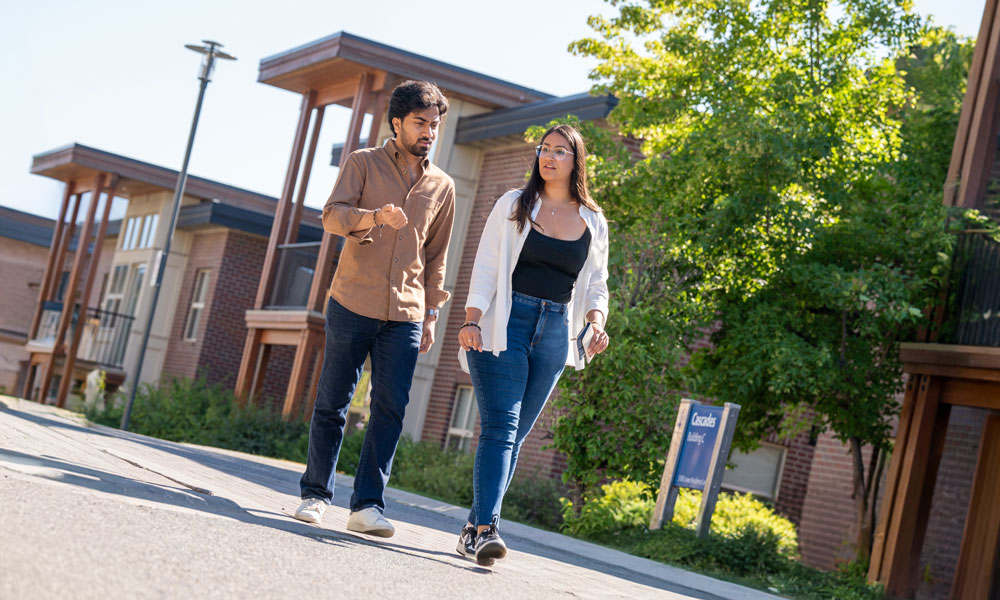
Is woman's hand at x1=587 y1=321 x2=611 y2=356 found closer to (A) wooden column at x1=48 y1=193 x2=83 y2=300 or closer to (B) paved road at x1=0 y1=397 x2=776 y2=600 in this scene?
(B) paved road at x1=0 y1=397 x2=776 y2=600

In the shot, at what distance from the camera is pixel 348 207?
5.44m

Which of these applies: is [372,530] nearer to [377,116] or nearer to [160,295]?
[377,116]

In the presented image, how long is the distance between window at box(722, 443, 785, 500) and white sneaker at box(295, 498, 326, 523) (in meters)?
14.0

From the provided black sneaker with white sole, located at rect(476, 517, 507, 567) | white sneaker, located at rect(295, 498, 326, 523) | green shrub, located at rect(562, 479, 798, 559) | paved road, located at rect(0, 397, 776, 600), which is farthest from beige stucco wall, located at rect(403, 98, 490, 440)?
black sneaker with white sole, located at rect(476, 517, 507, 567)

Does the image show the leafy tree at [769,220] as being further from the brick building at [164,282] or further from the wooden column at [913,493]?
the brick building at [164,282]

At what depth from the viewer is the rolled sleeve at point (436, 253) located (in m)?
5.81

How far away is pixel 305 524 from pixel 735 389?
A: 8.16 meters

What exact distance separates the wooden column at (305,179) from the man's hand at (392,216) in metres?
16.7

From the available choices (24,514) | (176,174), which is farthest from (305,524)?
(176,174)

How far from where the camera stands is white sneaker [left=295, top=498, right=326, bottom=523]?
211 inches

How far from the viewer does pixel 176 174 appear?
29.9 meters

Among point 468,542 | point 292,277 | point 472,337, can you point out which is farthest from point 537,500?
point 292,277

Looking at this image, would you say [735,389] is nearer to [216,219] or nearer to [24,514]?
[24,514]

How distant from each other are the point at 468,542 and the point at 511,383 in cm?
72
